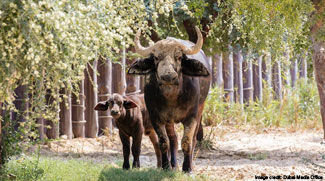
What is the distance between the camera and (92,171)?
7.04 meters

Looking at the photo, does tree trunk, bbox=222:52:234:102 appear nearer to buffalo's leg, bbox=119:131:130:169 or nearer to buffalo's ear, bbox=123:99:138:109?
buffalo's leg, bbox=119:131:130:169

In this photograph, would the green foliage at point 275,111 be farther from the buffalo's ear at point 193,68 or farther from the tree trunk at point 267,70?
the buffalo's ear at point 193,68

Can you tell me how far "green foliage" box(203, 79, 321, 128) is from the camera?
46.3 ft

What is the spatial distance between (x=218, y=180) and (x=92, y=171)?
5.46 feet

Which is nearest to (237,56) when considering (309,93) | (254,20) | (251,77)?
(251,77)

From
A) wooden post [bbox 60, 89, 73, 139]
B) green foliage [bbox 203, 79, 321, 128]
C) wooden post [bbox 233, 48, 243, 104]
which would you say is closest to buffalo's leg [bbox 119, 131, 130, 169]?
wooden post [bbox 60, 89, 73, 139]

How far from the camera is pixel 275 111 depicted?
15.4 meters

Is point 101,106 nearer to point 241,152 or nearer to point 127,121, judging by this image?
point 127,121

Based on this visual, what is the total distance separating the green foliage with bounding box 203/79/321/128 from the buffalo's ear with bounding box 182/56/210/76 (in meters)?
6.76

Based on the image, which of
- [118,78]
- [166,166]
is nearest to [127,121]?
[166,166]

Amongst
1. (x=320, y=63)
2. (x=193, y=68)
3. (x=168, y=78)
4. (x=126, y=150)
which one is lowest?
(x=126, y=150)

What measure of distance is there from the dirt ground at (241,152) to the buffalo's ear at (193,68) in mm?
1511

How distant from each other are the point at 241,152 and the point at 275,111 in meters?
5.33

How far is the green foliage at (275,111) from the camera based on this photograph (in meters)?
14.1
